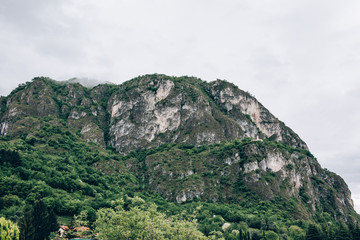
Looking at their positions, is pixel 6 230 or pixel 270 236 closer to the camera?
pixel 6 230

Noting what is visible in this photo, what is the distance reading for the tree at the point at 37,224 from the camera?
1948 inches

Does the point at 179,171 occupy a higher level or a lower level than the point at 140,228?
higher

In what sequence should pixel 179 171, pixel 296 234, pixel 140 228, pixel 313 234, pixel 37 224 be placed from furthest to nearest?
pixel 179 171 < pixel 296 234 < pixel 313 234 < pixel 37 224 < pixel 140 228

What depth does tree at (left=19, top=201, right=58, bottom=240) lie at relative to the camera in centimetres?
4947

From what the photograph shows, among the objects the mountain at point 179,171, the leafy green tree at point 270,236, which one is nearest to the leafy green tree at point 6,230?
the mountain at point 179,171

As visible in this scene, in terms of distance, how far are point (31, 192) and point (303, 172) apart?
16654 centimetres

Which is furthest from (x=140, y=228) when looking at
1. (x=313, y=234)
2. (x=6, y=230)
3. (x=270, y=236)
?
(x=313, y=234)

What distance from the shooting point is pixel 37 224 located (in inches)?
2127

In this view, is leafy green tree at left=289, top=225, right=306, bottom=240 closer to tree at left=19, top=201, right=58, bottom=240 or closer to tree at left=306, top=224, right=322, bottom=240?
tree at left=306, top=224, right=322, bottom=240

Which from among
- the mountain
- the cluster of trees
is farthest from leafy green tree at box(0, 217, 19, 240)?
the mountain

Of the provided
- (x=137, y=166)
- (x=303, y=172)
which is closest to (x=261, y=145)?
(x=303, y=172)

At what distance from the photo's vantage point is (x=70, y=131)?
188125mm

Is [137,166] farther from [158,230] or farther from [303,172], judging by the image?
[158,230]

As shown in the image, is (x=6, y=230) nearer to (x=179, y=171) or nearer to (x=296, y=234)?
(x=296, y=234)
